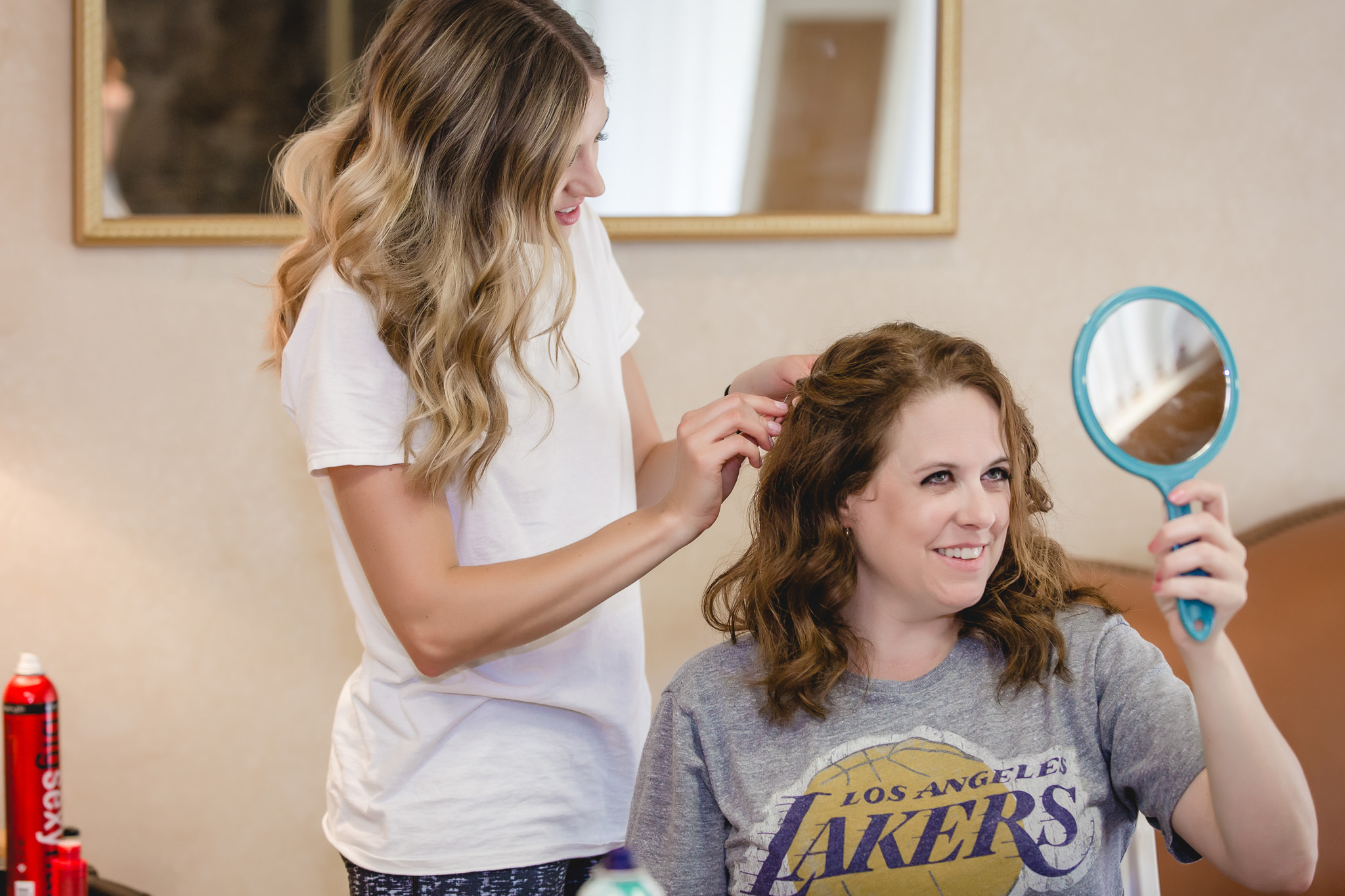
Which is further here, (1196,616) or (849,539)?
(849,539)

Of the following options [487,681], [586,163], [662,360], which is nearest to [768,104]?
[662,360]

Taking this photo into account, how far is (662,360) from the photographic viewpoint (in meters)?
1.93

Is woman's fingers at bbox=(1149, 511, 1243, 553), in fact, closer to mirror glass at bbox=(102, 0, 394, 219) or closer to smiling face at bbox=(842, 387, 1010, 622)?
smiling face at bbox=(842, 387, 1010, 622)

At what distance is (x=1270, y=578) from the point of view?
→ 5.67 ft

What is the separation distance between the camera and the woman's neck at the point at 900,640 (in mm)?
1197

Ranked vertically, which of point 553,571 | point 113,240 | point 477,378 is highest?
point 113,240

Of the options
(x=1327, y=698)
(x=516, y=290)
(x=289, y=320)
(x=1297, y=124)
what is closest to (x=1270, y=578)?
(x=1327, y=698)

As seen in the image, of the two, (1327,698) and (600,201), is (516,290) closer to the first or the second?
(600,201)

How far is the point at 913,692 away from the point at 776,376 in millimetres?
416

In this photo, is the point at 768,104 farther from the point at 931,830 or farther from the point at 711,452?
the point at 931,830

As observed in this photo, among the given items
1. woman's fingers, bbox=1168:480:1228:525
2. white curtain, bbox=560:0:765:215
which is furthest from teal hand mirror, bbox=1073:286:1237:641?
white curtain, bbox=560:0:765:215

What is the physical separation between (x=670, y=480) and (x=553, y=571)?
0.35 meters

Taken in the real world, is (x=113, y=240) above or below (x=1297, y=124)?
below

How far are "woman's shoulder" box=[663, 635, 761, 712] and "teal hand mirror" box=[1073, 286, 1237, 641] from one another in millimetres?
501
